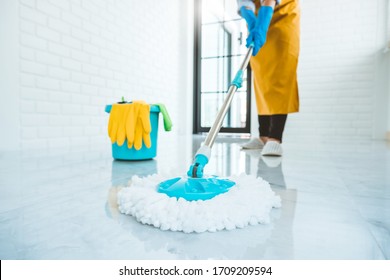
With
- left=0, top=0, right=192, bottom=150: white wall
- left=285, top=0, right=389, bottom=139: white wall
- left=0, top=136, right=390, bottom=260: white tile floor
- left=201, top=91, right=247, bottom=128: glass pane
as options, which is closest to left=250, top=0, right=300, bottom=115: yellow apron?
left=0, top=136, right=390, bottom=260: white tile floor

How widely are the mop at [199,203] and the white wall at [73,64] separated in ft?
4.57

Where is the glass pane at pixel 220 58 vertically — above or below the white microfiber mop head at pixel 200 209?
above

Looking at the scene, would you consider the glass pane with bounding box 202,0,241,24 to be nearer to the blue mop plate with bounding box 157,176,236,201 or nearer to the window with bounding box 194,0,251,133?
the window with bounding box 194,0,251,133

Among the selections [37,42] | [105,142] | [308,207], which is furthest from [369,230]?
[105,142]

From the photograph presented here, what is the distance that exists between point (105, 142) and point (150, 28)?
1387 mm

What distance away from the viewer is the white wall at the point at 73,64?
5.73 ft

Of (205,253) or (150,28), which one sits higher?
(150,28)

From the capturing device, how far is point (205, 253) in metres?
0.44

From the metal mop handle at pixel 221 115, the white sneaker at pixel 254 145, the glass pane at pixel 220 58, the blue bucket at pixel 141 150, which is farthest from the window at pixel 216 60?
the metal mop handle at pixel 221 115

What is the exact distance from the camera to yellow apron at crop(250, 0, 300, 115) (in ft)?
5.52

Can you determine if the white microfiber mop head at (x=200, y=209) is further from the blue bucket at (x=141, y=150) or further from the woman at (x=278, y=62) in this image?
the woman at (x=278, y=62)

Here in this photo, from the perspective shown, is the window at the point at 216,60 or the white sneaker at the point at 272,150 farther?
the window at the point at 216,60

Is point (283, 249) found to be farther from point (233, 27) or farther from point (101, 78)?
point (233, 27)
